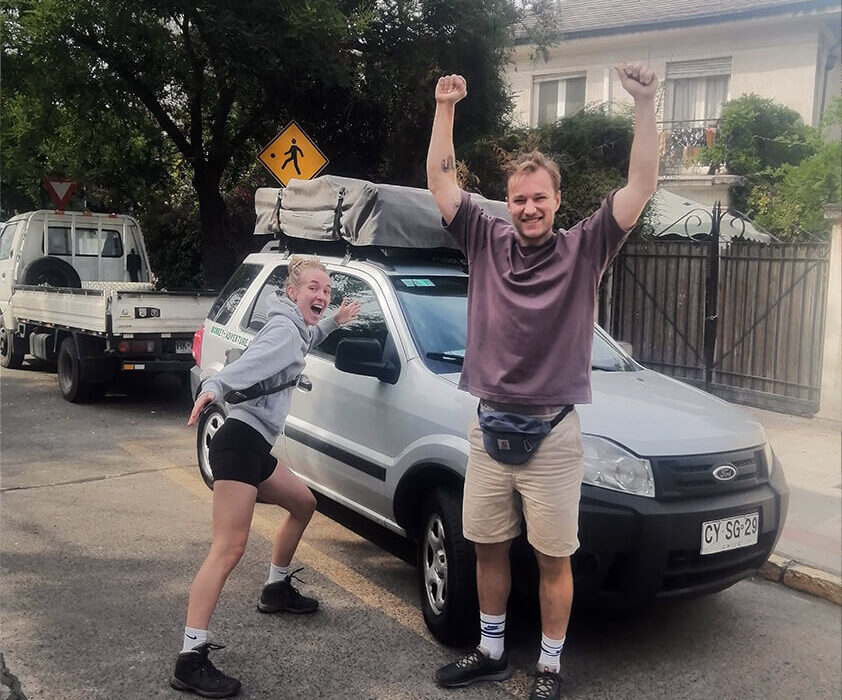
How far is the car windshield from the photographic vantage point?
4266mm

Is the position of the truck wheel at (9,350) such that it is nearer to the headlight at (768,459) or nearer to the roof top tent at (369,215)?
the roof top tent at (369,215)

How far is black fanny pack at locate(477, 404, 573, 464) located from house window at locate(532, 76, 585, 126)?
17373 mm

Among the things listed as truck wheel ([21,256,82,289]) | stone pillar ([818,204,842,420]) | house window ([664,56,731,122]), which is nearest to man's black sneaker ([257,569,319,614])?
stone pillar ([818,204,842,420])

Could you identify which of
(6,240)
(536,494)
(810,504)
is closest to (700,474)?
(536,494)

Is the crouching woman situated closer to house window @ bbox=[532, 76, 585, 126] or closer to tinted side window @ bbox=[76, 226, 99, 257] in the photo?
tinted side window @ bbox=[76, 226, 99, 257]

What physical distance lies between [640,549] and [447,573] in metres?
0.84

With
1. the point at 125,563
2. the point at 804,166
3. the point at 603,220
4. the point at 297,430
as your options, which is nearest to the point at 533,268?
the point at 603,220

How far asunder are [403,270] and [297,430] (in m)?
1.16

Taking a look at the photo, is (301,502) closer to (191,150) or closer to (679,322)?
(679,322)

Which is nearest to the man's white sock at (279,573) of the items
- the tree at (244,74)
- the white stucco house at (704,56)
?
the tree at (244,74)

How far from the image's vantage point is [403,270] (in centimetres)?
482

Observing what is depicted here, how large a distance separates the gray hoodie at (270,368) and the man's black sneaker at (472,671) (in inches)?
47.7

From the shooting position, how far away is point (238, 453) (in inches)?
134

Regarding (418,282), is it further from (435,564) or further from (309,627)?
(309,627)
